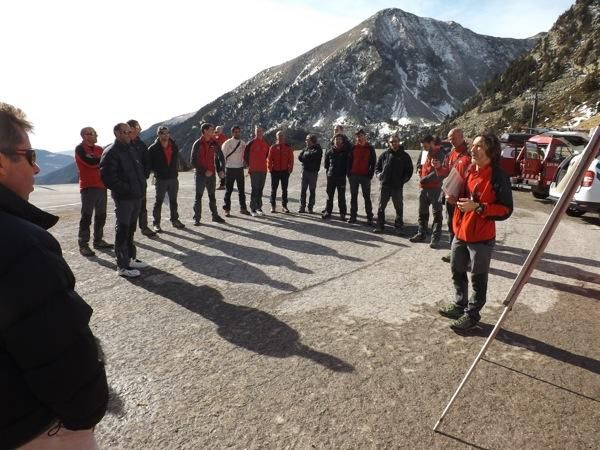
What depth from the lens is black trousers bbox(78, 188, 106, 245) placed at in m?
6.89

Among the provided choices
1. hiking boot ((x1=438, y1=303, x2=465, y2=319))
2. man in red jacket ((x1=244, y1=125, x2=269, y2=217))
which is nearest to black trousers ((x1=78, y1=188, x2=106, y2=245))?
man in red jacket ((x1=244, y1=125, x2=269, y2=217))

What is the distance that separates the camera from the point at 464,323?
431cm

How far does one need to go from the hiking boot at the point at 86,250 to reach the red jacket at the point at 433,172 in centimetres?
608

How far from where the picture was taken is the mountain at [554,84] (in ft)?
166

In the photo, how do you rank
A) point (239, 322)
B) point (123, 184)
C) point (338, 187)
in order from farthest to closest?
point (338, 187)
point (123, 184)
point (239, 322)

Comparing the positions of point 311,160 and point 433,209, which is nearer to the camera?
point 433,209

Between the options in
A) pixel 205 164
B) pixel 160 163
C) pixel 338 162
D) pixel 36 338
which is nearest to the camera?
pixel 36 338

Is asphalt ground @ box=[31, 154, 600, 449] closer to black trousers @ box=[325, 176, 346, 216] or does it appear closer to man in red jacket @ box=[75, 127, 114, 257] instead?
man in red jacket @ box=[75, 127, 114, 257]

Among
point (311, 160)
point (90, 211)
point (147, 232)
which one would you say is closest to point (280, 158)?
point (311, 160)

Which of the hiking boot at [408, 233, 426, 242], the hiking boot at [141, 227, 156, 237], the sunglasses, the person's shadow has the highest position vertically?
the sunglasses

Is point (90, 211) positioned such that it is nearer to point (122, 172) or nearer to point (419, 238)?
point (122, 172)

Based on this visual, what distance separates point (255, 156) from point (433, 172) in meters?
4.65

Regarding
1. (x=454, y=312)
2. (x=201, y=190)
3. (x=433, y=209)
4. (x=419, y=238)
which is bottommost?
(x=419, y=238)

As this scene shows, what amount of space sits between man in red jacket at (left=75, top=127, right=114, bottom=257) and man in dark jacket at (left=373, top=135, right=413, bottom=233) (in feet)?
18.0
